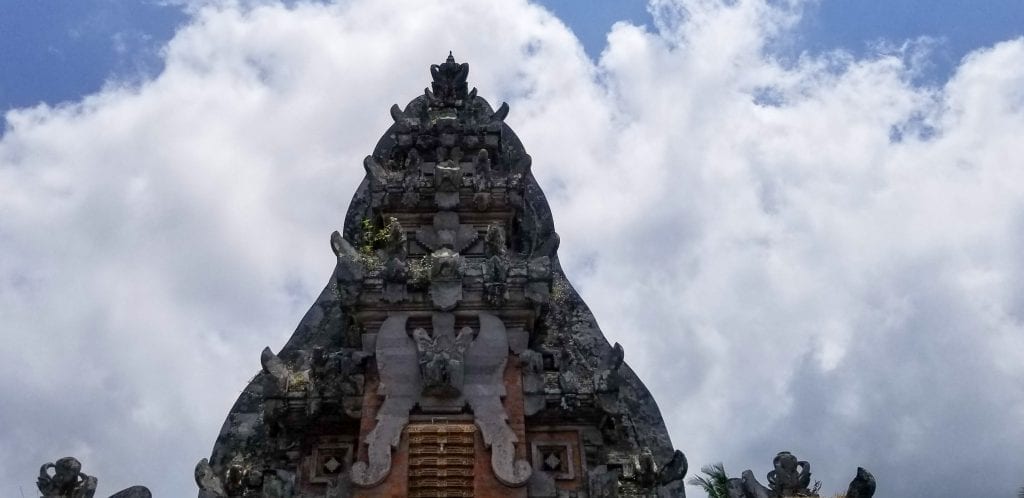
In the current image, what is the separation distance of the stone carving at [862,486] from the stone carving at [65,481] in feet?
31.6

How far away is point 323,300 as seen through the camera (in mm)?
16359

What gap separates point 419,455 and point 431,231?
14.4 feet

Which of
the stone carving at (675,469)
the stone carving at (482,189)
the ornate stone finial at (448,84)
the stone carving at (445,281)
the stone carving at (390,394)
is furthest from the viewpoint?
the ornate stone finial at (448,84)

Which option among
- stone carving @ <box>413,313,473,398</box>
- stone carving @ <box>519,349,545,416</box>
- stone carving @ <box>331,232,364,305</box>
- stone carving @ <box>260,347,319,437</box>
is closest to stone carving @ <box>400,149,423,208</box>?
stone carving @ <box>331,232,364,305</box>

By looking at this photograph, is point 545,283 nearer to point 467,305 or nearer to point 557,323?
point 467,305

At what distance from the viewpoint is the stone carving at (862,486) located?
11719mm

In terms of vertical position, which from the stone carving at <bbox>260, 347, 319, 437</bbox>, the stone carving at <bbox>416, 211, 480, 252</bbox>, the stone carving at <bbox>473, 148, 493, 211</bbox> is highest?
the stone carving at <bbox>473, 148, 493, 211</bbox>

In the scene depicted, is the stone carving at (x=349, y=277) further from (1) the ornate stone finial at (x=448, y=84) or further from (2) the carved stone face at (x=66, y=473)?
(1) the ornate stone finial at (x=448, y=84)

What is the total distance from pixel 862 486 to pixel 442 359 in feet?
17.7

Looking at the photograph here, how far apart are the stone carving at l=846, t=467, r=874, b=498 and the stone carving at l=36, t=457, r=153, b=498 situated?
964 cm

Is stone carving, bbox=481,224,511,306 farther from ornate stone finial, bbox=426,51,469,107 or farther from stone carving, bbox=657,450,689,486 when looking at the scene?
ornate stone finial, bbox=426,51,469,107

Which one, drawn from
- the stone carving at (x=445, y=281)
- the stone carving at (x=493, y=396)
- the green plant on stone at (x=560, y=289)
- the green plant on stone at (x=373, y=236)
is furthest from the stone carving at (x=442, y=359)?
the green plant on stone at (x=560, y=289)

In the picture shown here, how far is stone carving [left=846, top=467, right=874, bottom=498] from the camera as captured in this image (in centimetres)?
1172

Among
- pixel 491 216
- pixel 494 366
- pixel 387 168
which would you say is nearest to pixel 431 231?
pixel 491 216
